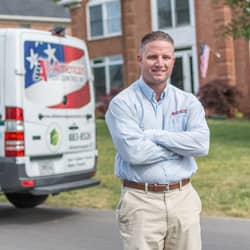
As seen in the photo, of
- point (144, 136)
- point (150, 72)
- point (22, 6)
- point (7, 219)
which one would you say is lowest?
point (7, 219)

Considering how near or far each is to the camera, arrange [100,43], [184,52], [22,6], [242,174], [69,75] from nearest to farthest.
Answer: [69,75], [242,174], [184,52], [100,43], [22,6]

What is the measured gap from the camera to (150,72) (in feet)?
13.4

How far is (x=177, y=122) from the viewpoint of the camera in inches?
165

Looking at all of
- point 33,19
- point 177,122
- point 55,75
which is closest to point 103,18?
point 33,19

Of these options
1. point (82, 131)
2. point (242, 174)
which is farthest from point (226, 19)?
point (82, 131)

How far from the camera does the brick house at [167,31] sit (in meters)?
26.9

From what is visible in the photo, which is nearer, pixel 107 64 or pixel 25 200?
pixel 25 200

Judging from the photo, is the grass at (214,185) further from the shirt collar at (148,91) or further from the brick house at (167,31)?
the brick house at (167,31)

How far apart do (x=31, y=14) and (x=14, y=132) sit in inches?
1527

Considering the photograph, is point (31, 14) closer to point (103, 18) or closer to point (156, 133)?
point (103, 18)

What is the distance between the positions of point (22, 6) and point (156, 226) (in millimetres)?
44085

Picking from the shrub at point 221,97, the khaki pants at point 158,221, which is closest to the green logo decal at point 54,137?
the khaki pants at point 158,221

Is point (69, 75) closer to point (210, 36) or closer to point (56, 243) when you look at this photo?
point (56, 243)

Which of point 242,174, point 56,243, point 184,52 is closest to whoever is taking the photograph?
point 56,243
